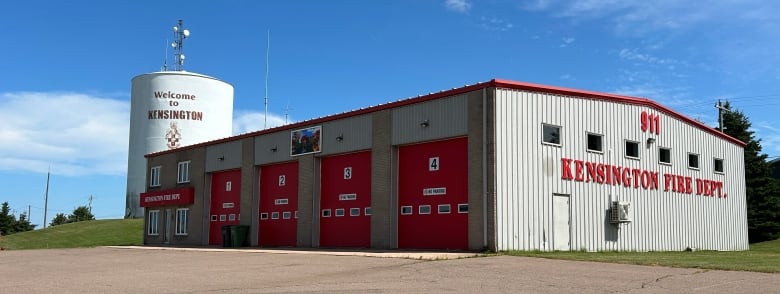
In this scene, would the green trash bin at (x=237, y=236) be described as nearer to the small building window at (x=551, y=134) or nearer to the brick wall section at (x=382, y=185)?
the brick wall section at (x=382, y=185)

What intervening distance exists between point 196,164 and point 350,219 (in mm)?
13712

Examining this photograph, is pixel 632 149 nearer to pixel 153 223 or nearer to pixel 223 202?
pixel 223 202

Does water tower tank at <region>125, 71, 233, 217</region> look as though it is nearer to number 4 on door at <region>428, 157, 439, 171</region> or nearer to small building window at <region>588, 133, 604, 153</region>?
number 4 on door at <region>428, 157, 439, 171</region>

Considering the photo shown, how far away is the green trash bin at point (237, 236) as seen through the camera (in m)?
33.0

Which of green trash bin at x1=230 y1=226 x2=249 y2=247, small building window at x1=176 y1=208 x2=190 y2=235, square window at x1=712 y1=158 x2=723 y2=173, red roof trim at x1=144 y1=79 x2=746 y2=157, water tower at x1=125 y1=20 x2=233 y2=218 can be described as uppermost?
water tower at x1=125 y1=20 x2=233 y2=218

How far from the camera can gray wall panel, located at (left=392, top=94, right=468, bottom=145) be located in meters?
23.8

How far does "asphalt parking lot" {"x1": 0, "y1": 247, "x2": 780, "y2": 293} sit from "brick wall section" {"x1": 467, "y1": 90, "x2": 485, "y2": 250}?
314 cm

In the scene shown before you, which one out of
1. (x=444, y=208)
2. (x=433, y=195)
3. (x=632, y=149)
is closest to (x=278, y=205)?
(x=433, y=195)

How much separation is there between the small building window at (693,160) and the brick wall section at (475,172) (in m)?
11.0

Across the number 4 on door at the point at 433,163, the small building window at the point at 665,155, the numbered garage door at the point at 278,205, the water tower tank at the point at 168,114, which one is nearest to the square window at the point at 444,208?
the number 4 on door at the point at 433,163

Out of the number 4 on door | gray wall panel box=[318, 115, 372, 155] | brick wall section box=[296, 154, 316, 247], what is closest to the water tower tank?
brick wall section box=[296, 154, 316, 247]

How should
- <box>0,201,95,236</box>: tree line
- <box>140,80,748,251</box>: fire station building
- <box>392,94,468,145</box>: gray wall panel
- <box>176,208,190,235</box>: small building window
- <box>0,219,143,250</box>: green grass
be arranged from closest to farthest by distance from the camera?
1. <box>140,80,748,251</box>: fire station building
2. <box>392,94,468,145</box>: gray wall panel
3. <box>176,208,190,235</box>: small building window
4. <box>0,219,143,250</box>: green grass
5. <box>0,201,95,236</box>: tree line

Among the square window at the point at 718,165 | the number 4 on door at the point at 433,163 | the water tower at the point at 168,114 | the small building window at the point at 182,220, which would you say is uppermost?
the water tower at the point at 168,114

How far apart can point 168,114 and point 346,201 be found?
28971mm
